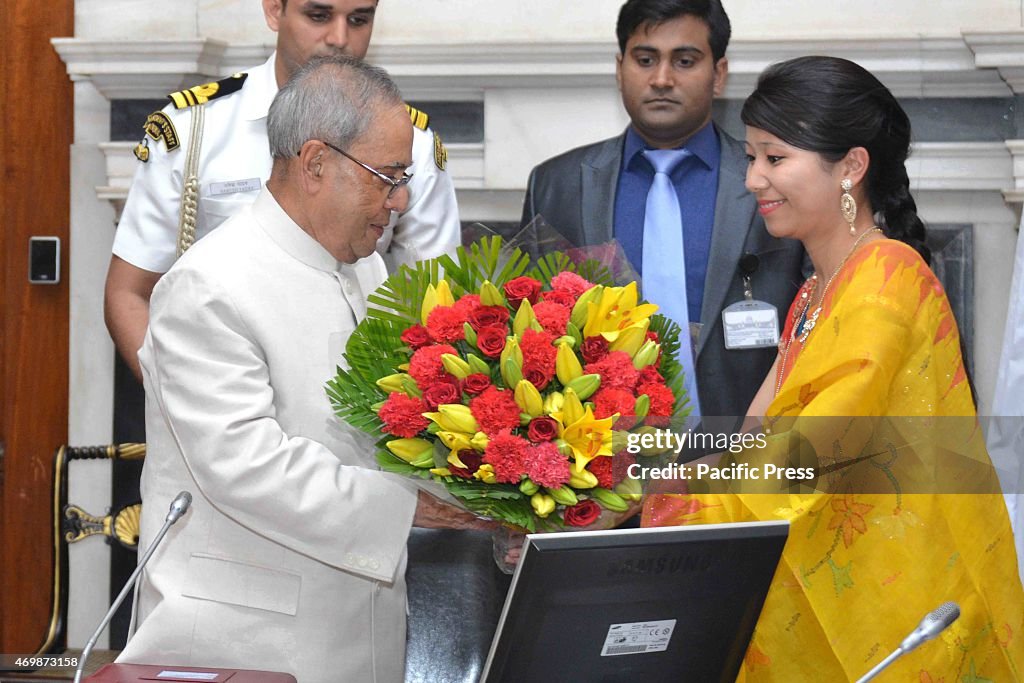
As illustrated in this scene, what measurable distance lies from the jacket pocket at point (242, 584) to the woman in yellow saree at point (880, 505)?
565 millimetres

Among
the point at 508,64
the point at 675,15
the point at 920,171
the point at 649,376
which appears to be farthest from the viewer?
the point at 508,64

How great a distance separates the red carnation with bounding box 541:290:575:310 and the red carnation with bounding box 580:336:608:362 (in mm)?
61

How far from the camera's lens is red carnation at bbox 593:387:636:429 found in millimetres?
1806

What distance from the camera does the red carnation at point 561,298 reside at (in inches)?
75.1

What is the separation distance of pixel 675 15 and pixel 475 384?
1428 mm

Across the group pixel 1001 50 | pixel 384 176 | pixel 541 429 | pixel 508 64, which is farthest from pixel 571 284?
pixel 1001 50

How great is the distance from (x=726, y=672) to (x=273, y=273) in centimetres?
92

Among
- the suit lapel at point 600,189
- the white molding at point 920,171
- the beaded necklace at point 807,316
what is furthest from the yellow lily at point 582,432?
the white molding at point 920,171

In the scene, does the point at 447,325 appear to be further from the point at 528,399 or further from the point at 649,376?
the point at 649,376

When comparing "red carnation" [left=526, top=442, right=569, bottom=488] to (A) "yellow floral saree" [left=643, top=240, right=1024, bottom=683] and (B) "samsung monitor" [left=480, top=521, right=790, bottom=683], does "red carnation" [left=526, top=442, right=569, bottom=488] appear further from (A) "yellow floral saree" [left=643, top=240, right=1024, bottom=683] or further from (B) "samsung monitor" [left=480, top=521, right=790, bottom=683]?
(B) "samsung monitor" [left=480, top=521, right=790, bottom=683]

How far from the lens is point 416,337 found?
1885mm

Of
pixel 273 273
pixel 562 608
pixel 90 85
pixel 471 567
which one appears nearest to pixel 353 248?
pixel 273 273

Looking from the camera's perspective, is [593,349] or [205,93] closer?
[593,349]

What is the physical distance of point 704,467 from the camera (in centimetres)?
188
